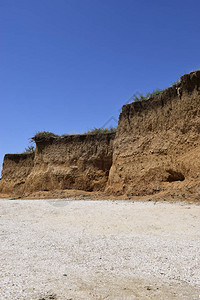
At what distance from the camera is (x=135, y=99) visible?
38.6 ft

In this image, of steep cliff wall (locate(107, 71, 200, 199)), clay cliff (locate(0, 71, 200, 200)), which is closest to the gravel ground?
steep cliff wall (locate(107, 71, 200, 199))

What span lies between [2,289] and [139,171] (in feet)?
25.8

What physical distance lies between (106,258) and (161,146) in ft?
21.2

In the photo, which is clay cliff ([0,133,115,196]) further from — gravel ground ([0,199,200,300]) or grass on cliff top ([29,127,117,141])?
gravel ground ([0,199,200,300])

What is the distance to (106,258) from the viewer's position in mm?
3193

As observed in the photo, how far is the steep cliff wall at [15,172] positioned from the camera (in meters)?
18.4

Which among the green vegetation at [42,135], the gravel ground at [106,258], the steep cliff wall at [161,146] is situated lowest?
the gravel ground at [106,258]

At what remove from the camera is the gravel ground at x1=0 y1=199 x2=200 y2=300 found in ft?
7.30

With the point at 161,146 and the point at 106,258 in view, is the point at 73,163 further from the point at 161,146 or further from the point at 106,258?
the point at 106,258

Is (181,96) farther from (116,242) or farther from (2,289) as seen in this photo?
(2,289)

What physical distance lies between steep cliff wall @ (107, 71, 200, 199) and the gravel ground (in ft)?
7.46

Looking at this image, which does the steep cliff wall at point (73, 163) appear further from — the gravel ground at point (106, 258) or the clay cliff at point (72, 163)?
the gravel ground at point (106, 258)

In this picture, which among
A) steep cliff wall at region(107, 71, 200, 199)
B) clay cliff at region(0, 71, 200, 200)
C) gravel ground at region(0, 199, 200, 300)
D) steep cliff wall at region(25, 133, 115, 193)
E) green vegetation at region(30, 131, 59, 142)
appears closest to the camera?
gravel ground at region(0, 199, 200, 300)

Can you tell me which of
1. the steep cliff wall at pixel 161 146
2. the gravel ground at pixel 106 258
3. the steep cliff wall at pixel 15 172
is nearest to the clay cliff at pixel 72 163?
the steep cliff wall at pixel 15 172
